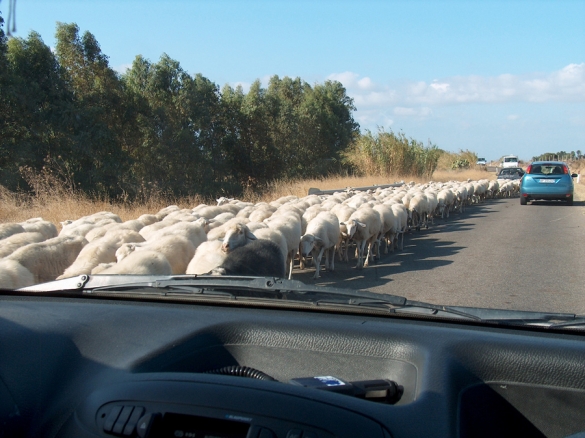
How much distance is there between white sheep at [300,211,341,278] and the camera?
10.4 metres

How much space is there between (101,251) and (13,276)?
5.69ft

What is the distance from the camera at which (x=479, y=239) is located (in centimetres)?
1446

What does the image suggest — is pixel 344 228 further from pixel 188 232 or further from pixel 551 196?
pixel 551 196

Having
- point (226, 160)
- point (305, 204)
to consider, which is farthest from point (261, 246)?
point (226, 160)

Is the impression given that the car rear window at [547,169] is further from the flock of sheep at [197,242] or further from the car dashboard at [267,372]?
the car dashboard at [267,372]

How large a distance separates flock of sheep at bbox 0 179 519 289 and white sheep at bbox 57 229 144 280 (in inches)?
0.5

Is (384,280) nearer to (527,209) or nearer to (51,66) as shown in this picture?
(527,209)

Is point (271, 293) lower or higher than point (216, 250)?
higher

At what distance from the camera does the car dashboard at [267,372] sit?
1806 mm

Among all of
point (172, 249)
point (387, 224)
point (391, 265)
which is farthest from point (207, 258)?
point (387, 224)

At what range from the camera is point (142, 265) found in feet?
22.3

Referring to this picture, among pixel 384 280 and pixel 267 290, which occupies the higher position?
pixel 267 290

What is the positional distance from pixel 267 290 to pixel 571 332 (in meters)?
1.50

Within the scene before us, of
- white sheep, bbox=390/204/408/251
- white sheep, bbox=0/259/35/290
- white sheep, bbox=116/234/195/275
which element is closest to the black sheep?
white sheep, bbox=116/234/195/275
